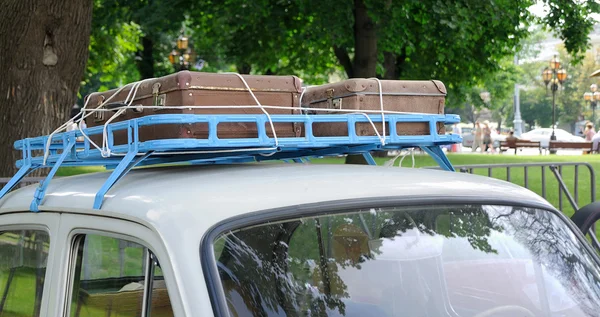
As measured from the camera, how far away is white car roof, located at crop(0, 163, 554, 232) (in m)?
2.49

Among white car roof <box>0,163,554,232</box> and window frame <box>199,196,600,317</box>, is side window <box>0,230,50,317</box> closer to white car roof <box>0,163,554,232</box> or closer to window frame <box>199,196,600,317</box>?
white car roof <box>0,163,554,232</box>

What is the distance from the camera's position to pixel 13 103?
1057cm

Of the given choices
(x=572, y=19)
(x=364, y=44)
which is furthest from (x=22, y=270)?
(x=572, y=19)

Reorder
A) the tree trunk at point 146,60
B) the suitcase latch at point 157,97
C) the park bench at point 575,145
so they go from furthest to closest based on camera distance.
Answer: the park bench at point 575,145
the tree trunk at point 146,60
the suitcase latch at point 157,97

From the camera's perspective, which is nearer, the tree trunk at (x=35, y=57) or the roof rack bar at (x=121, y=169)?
the roof rack bar at (x=121, y=169)

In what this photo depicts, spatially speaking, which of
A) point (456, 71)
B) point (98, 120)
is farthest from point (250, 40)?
point (98, 120)

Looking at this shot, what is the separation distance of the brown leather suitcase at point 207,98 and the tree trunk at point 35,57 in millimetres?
7297

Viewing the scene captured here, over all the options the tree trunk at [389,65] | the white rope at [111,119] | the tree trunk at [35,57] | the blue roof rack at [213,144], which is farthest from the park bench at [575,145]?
the white rope at [111,119]

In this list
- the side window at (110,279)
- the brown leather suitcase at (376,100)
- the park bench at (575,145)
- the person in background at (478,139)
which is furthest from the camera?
the person in background at (478,139)

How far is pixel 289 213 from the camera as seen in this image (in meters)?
2.50

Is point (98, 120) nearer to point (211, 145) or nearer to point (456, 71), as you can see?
point (211, 145)

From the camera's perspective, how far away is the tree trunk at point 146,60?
36875mm

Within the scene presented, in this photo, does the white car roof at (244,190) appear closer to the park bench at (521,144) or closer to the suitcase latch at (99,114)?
the suitcase latch at (99,114)

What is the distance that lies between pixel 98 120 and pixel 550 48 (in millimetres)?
144682
